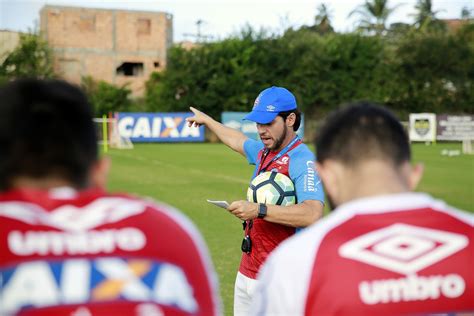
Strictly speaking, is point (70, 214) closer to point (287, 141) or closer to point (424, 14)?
point (287, 141)

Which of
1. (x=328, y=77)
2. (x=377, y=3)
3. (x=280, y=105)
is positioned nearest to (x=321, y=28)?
(x=377, y=3)

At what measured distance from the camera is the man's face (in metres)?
4.50

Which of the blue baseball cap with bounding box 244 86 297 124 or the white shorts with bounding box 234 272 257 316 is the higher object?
the blue baseball cap with bounding box 244 86 297 124

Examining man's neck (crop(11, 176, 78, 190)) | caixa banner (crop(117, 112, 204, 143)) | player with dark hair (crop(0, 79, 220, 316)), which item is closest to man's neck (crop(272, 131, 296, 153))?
player with dark hair (crop(0, 79, 220, 316))

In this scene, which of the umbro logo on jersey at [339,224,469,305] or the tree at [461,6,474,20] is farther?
the tree at [461,6,474,20]

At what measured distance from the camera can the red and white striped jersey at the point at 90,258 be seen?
1.58m

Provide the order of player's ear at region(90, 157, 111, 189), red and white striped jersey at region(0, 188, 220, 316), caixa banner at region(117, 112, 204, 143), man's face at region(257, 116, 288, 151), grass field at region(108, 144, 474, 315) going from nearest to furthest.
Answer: red and white striped jersey at region(0, 188, 220, 316) → player's ear at region(90, 157, 111, 189) → man's face at region(257, 116, 288, 151) → grass field at region(108, 144, 474, 315) → caixa banner at region(117, 112, 204, 143)

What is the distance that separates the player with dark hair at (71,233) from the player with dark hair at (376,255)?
0.26 meters

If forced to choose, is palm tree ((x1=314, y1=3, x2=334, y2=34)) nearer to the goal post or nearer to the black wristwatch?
the goal post

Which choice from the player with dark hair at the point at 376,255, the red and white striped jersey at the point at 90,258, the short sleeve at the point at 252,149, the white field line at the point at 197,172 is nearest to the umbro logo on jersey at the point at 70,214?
the red and white striped jersey at the point at 90,258

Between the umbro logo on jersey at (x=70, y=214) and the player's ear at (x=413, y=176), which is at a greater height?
the player's ear at (x=413, y=176)

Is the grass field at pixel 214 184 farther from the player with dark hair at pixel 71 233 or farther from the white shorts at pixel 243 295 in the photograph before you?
the player with dark hair at pixel 71 233

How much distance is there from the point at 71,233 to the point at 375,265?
84cm

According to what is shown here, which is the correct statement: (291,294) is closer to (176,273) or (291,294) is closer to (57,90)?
(176,273)
